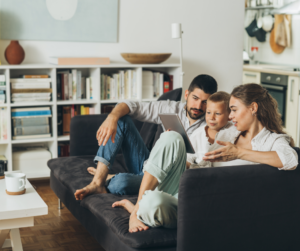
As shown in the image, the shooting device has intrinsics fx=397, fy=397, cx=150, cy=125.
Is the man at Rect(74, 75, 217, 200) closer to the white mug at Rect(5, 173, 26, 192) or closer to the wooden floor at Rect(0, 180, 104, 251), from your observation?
the white mug at Rect(5, 173, 26, 192)

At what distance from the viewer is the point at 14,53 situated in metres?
3.30

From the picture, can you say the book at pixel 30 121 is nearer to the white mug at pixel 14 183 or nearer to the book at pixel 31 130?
the book at pixel 31 130

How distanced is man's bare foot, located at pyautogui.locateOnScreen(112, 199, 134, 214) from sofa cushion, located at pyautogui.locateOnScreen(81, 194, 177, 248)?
2 centimetres

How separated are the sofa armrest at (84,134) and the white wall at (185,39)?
3.68 feet

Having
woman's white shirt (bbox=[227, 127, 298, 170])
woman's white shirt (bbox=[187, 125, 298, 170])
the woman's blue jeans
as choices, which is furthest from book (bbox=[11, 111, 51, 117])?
woman's white shirt (bbox=[227, 127, 298, 170])

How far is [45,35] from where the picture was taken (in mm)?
3555

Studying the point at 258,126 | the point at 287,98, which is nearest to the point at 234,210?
the point at 258,126

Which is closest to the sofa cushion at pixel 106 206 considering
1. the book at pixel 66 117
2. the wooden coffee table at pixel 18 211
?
the wooden coffee table at pixel 18 211

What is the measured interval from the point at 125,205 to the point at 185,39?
263 centimetres

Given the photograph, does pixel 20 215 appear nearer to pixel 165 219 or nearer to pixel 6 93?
pixel 165 219

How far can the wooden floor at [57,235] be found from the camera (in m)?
2.23

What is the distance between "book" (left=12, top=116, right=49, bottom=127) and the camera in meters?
3.32

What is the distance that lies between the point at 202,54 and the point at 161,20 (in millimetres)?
581

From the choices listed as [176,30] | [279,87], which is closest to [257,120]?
[176,30]
